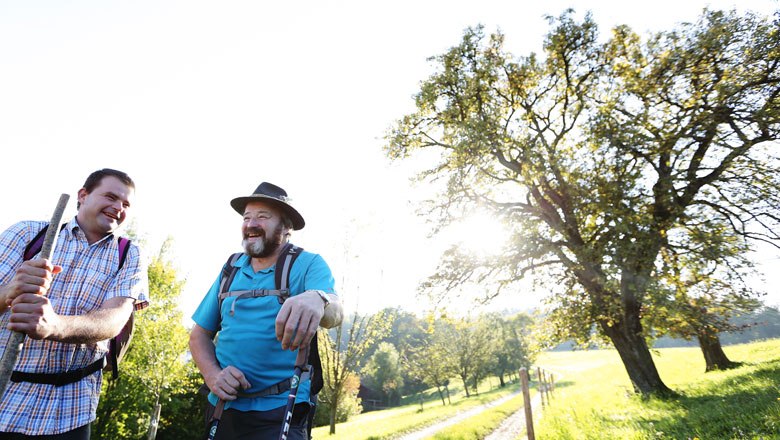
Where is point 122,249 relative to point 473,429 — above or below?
above

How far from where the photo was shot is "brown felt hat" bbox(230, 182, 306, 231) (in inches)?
112

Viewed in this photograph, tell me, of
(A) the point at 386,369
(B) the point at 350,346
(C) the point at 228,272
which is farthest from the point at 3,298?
(A) the point at 386,369

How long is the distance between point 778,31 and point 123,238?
14.1 metres

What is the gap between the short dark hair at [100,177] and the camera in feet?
8.64

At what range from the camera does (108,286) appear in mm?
2576

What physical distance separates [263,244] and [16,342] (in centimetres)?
142

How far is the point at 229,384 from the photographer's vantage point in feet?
7.00

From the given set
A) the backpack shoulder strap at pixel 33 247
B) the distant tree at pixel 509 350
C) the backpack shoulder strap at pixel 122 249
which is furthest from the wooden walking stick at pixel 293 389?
the distant tree at pixel 509 350

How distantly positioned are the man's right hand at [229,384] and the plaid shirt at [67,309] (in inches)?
38.6

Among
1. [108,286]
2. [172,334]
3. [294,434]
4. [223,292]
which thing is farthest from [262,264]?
[172,334]

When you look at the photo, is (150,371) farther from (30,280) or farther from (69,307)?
(30,280)

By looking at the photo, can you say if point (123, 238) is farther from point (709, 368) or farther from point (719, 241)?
point (709, 368)

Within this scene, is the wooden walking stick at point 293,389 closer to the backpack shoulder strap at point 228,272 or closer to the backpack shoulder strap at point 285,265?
the backpack shoulder strap at point 285,265

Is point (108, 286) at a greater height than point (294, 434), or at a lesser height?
greater
